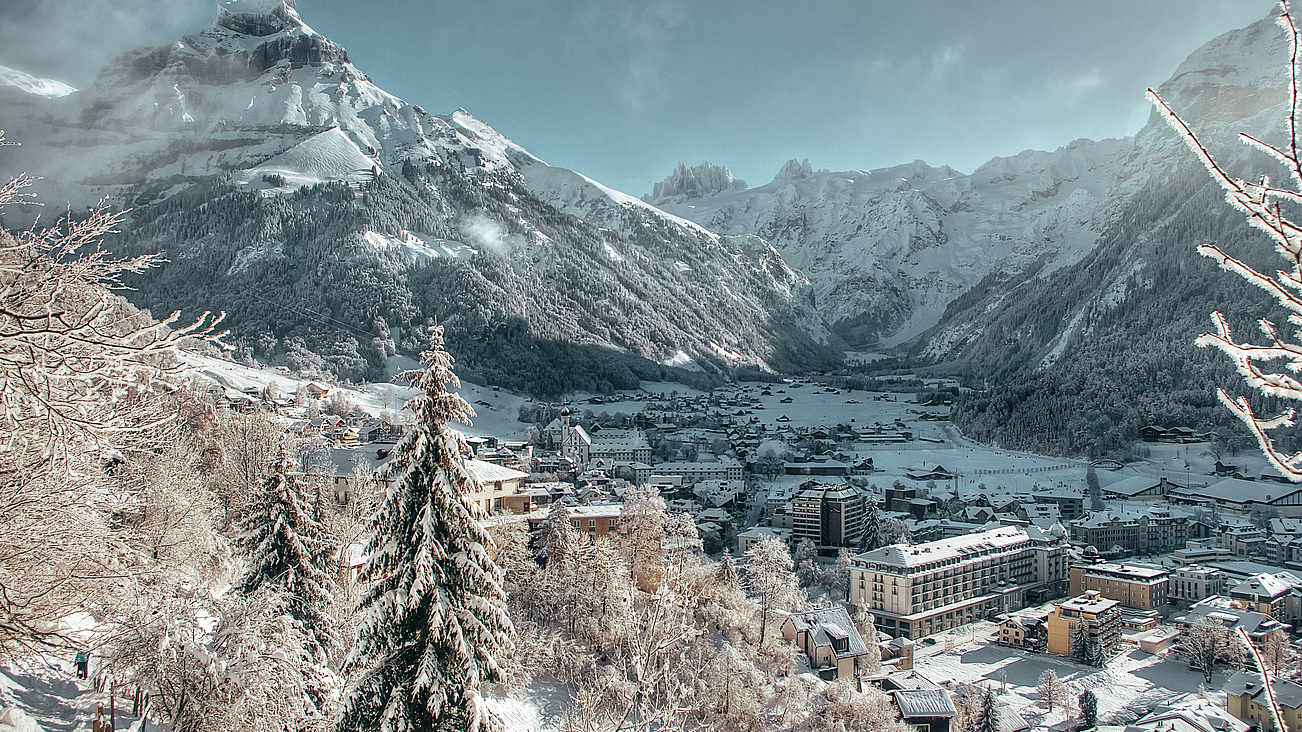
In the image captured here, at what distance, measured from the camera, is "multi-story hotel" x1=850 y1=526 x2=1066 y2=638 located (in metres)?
38.8

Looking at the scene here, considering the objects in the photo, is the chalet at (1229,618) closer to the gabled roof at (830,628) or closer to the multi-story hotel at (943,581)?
the multi-story hotel at (943,581)

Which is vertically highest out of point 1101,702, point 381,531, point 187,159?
point 187,159

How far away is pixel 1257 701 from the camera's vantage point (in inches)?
1086

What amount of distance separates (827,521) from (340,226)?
303 feet

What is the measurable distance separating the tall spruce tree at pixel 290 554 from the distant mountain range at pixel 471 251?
258 feet

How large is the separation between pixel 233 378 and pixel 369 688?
66.4m

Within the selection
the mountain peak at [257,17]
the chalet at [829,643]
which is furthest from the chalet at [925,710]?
the mountain peak at [257,17]

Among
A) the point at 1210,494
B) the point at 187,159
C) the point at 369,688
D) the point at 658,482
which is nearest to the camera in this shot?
the point at 369,688

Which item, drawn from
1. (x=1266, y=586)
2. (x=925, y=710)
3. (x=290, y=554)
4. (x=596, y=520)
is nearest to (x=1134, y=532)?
(x=1266, y=586)

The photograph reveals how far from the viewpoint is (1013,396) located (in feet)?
328

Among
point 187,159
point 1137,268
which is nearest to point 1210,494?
point 1137,268

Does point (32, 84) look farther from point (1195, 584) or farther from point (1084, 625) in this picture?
point (1195, 584)

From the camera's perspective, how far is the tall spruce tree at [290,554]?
546 inches

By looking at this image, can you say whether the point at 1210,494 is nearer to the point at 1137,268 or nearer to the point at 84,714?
the point at 1137,268
